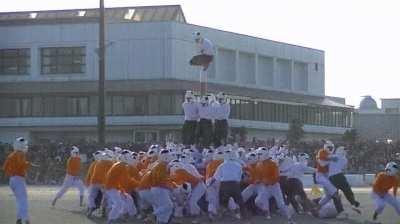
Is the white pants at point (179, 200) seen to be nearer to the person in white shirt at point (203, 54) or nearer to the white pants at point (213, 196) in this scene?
the white pants at point (213, 196)

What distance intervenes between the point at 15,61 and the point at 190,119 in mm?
42439

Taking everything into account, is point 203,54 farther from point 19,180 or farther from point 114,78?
point 114,78

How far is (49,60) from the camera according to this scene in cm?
6359

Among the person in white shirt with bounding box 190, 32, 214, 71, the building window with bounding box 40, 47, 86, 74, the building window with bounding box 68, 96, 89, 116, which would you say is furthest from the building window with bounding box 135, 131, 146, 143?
the person in white shirt with bounding box 190, 32, 214, 71

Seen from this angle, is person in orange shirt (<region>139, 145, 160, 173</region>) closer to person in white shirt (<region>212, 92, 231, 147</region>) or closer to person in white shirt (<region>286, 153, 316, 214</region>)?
person in white shirt (<region>212, 92, 231, 147</region>)

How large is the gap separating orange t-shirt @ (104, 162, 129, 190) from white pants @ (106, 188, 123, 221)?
11 cm

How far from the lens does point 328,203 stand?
856 inches

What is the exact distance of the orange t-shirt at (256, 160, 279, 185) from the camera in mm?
20062

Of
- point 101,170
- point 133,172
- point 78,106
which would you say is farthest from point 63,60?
point 133,172

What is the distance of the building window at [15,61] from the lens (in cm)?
6353

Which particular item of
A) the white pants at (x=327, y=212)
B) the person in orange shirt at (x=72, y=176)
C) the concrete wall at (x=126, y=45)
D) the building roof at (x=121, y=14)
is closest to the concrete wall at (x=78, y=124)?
the concrete wall at (x=126, y=45)

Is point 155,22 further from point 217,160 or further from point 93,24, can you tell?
point 217,160

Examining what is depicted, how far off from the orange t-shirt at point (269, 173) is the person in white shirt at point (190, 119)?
4.09 metres

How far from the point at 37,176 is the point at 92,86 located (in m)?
18.2
